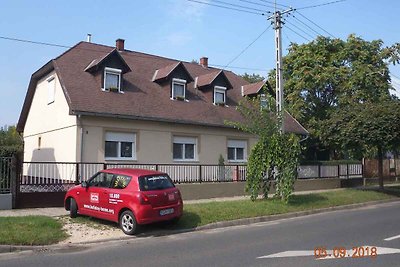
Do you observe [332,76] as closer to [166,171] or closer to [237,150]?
[237,150]

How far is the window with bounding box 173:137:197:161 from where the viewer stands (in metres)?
21.8

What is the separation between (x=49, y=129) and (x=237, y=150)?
1017 centimetres

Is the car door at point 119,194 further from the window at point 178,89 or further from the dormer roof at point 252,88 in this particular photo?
the dormer roof at point 252,88

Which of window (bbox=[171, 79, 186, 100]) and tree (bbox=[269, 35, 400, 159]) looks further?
tree (bbox=[269, 35, 400, 159])

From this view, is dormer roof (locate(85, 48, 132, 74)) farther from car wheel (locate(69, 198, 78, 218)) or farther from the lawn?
car wheel (locate(69, 198, 78, 218))

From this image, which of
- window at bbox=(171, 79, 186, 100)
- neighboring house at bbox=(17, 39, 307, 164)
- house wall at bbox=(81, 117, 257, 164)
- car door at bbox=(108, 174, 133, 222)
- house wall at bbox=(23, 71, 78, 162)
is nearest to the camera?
car door at bbox=(108, 174, 133, 222)

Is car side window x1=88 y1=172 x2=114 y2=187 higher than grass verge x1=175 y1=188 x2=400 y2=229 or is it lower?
higher

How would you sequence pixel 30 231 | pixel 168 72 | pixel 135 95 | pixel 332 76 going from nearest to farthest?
pixel 30 231
pixel 135 95
pixel 168 72
pixel 332 76

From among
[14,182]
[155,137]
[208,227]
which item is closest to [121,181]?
[208,227]

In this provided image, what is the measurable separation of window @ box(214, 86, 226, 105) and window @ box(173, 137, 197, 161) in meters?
3.59

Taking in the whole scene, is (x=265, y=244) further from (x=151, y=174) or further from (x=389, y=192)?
(x=389, y=192)

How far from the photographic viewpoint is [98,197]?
11.9 meters

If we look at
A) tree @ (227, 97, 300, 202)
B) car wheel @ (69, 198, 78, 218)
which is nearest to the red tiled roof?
tree @ (227, 97, 300, 202)

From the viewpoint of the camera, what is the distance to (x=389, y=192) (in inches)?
880
